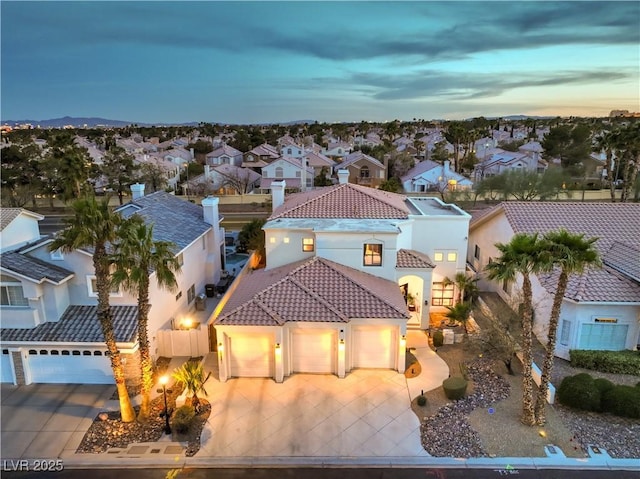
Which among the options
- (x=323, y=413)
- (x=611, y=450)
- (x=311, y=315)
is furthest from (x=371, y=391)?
(x=611, y=450)

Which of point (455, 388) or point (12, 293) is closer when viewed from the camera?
point (455, 388)

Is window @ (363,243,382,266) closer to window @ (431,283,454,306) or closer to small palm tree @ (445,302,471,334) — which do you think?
small palm tree @ (445,302,471,334)

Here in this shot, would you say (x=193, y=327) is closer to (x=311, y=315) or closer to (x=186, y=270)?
(x=186, y=270)

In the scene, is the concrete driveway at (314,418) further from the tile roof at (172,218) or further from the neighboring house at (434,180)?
the neighboring house at (434,180)

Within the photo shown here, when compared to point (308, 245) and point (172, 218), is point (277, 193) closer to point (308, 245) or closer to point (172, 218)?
point (308, 245)

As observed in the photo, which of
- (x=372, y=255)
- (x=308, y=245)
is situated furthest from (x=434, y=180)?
(x=308, y=245)

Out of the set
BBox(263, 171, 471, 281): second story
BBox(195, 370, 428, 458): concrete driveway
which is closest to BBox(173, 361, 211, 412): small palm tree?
BBox(195, 370, 428, 458): concrete driveway
